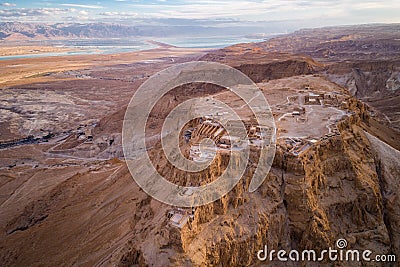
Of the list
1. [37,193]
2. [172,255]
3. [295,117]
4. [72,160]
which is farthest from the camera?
[72,160]

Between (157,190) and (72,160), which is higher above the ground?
(157,190)

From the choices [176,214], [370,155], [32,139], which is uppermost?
[176,214]

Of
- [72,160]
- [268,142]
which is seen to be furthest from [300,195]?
[72,160]

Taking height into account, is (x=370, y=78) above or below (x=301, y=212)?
below

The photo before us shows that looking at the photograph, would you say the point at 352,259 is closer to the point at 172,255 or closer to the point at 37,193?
the point at 172,255

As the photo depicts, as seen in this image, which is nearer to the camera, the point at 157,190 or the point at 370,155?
the point at 157,190

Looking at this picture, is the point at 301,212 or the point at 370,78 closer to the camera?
the point at 301,212

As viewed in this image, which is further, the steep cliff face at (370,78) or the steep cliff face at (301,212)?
the steep cliff face at (370,78)

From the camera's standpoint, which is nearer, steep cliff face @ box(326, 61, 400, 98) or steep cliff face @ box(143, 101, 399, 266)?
steep cliff face @ box(143, 101, 399, 266)

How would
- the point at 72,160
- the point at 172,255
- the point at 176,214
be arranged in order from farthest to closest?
1. the point at 72,160
2. the point at 176,214
3. the point at 172,255

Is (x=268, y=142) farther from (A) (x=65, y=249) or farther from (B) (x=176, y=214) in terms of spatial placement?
(A) (x=65, y=249)
